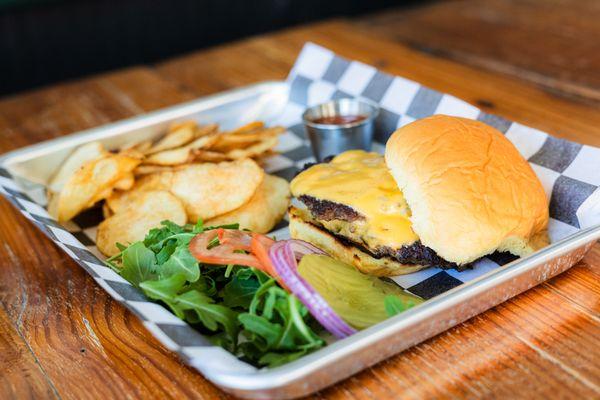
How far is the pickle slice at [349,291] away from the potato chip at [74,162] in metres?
1.03

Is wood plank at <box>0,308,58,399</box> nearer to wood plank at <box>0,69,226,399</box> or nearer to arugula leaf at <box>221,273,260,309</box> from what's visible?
wood plank at <box>0,69,226,399</box>

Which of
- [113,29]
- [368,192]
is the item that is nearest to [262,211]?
[368,192]

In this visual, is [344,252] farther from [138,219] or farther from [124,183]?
[124,183]

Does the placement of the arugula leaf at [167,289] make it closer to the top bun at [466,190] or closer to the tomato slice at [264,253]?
the tomato slice at [264,253]

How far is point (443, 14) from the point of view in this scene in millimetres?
3709

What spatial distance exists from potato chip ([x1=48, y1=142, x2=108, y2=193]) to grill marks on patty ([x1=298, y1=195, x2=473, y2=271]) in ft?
2.68

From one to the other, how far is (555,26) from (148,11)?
2.64m

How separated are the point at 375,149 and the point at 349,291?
38.4 inches

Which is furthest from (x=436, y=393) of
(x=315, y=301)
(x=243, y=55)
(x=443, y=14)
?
(x=443, y=14)

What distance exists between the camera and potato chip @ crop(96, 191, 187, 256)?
1.77 meters

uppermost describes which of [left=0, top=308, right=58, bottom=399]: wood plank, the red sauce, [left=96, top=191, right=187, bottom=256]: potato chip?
the red sauce

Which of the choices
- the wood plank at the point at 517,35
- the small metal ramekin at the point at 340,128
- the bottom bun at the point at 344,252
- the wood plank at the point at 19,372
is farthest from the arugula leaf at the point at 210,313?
the wood plank at the point at 517,35

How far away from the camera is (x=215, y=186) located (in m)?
1.88

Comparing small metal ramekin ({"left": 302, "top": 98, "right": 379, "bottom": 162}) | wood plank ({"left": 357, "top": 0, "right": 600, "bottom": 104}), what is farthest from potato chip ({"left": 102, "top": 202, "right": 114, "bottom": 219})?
wood plank ({"left": 357, "top": 0, "right": 600, "bottom": 104})
